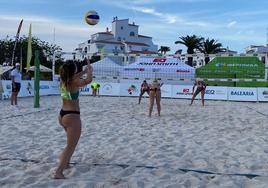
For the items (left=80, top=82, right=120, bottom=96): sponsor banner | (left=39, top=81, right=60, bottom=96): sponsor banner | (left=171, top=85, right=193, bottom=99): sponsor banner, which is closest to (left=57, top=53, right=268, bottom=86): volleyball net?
(left=80, top=82, right=120, bottom=96): sponsor banner

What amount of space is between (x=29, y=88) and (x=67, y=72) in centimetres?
1600

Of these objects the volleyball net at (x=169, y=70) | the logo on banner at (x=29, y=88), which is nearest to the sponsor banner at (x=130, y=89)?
the volleyball net at (x=169, y=70)

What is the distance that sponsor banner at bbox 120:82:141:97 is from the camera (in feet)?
74.0

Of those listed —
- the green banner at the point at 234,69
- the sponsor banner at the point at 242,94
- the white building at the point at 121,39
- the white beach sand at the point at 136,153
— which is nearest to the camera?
the white beach sand at the point at 136,153

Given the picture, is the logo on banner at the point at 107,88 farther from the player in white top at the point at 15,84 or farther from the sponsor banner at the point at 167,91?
the player in white top at the point at 15,84

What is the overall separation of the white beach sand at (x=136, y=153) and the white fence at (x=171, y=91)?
1149 cm

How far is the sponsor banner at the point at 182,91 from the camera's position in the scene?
21730 millimetres

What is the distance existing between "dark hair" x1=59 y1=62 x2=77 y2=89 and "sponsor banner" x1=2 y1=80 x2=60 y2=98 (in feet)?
43.3

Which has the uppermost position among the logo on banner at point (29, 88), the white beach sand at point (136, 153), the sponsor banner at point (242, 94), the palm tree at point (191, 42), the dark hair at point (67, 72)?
the palm tree at point (191, 42)

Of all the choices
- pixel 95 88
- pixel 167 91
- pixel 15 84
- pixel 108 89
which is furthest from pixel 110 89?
pixel 15 84

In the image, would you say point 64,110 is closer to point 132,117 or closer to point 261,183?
point 261,183

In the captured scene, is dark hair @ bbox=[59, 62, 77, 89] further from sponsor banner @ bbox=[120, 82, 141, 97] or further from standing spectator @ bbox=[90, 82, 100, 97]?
sponsor banner @ bbox=[120, 82, 141, 97]

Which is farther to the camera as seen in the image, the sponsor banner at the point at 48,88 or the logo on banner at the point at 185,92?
the logo on banner at the point at 185,92

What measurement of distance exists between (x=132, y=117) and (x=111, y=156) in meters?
4.99
